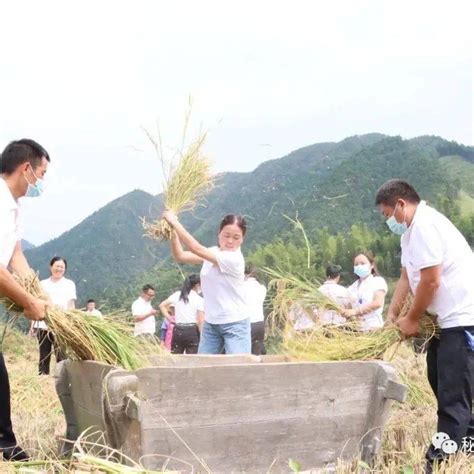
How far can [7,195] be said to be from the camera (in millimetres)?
3559

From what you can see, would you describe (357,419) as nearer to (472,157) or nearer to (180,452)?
(180,452)

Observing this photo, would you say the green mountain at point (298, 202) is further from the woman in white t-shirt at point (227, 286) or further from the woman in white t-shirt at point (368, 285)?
the woman in white t-shirt at point (227, 286)

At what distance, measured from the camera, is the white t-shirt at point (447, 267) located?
11.5 feet

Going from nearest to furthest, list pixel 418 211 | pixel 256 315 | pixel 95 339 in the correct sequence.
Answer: pixel 95 339 < pixel 418 211 < pixel 256 315

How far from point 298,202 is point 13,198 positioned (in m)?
45.5

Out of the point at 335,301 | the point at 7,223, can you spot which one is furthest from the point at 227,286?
the point at 7,223

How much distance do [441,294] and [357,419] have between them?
74cm

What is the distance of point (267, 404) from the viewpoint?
126 inches

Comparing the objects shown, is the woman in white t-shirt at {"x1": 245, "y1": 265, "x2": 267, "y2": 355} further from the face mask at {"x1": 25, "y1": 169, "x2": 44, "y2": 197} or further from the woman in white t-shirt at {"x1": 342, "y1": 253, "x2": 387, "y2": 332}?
the face mask at {"x1": 25, "y1": 169, "x2": 44, "y2": 197}

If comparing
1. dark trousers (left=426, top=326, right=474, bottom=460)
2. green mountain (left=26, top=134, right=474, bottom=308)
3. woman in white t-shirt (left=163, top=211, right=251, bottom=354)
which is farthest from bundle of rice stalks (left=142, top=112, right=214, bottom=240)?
green mountain (left=26, top=134, right=474, bottom=308)

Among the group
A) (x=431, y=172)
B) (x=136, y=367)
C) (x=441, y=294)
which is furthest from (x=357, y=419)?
(x=431, y=172)

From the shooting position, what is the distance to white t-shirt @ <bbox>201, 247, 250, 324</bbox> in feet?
15.0

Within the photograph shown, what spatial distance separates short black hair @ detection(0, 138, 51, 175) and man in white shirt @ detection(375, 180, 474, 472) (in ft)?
5.90

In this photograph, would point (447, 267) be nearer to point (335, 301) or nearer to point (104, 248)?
point (335, 301)
